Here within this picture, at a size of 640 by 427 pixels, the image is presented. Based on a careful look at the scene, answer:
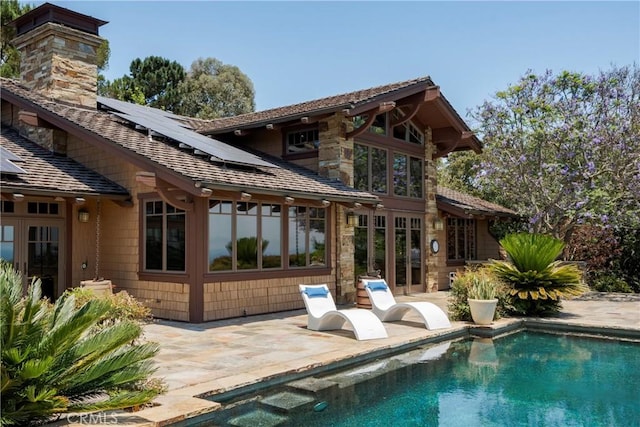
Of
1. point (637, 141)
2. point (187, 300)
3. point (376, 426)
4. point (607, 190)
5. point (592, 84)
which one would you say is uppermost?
point (592, 84)

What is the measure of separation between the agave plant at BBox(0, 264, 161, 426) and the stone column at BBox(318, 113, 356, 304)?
8.74 m

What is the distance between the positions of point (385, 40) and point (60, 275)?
1028 cm

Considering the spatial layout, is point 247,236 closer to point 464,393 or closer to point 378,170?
point 378,170

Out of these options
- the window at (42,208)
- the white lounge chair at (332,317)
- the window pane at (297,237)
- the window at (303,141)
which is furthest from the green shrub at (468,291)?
the window at (42,208)

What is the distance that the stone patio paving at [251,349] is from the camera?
5672 millimetres

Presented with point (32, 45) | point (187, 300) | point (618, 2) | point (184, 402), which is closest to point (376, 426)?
point (184, 402)

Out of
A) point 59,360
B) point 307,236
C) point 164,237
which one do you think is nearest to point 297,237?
point 307,236

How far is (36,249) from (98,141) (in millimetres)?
2674

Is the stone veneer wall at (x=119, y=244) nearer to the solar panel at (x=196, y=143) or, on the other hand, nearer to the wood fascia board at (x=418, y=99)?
the solar panel at (x=196, y=143)

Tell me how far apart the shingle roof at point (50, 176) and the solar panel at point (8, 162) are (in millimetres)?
144

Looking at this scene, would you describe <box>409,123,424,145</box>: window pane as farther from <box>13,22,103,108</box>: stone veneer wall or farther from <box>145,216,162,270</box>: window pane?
<box>13,22,103,108</box>: stone veneer wall

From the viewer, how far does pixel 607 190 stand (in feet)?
53.5

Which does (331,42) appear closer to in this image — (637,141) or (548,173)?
(548,173)

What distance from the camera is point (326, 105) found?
547 inches
